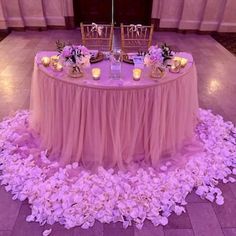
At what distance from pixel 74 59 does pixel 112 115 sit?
65 centimetres

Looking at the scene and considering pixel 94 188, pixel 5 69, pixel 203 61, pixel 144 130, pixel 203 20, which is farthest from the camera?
pixel 203 20

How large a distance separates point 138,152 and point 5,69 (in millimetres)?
3825

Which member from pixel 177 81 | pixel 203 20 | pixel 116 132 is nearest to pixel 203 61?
→ pixel 203 20

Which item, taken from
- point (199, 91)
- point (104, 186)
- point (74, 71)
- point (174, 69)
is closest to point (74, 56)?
point (74, 71)

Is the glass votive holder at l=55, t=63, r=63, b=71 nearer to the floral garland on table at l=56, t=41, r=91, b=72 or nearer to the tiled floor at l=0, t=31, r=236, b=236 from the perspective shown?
the floral garland on table at l=56, t=41, r=91, b=72

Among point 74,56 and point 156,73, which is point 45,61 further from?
point 156,73

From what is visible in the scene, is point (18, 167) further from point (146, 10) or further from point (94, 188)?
point (146, 10)

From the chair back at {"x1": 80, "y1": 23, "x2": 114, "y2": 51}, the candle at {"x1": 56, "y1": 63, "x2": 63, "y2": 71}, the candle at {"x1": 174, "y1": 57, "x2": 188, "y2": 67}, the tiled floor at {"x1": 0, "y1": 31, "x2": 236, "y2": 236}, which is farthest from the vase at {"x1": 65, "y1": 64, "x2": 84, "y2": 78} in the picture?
the tiled floor at {"x1": 0, "y1": 31, "x2": 236, "y2": 236}

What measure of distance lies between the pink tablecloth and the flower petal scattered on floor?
0.18 metres

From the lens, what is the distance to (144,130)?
2.71 meters

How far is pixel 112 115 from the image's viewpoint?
99.1 inches

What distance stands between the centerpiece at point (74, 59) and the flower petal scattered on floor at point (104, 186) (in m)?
0.98

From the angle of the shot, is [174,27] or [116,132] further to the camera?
[174,27]

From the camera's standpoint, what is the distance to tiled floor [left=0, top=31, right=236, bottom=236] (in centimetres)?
225
